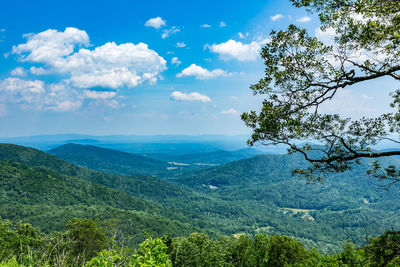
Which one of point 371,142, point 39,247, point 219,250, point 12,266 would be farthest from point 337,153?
point 39,247

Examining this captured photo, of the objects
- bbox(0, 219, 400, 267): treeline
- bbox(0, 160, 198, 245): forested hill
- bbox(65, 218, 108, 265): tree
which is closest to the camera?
bbox(0, 219, 400, 267): treeline

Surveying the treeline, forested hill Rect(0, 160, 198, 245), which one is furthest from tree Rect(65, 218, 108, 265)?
forested hill Rect(0, 160, 198, 245)

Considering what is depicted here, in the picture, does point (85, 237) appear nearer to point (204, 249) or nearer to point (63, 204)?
point (204, 249)

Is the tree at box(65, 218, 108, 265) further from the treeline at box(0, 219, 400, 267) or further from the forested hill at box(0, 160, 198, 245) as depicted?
the forested hill at box(0, 160, 198, 245)

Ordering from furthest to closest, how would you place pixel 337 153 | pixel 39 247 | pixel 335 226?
pixel 335 226 < pixel 39 247 < pixel 337 153

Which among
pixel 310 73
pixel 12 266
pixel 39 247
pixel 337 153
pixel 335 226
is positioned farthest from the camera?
pixel 335 226

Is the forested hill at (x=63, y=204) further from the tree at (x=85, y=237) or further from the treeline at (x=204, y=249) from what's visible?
the treeline at (x=204, y=249)

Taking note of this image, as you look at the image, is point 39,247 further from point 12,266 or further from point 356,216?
point 356,216

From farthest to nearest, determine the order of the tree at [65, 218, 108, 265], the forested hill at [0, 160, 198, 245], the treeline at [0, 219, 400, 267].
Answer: the forested hill at [0, 160, 198, 245]
the tree at [65, 218, 108, 265]
the treeline at [0, 219, 400, 267]

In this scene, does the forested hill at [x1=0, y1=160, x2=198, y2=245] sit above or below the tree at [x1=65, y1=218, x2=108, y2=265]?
below

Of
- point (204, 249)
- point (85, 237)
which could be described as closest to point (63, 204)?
point (85, 237)

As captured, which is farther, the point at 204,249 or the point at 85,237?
the point at 204,249
